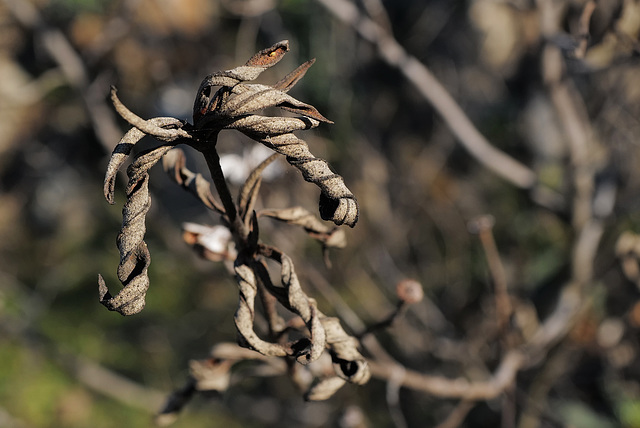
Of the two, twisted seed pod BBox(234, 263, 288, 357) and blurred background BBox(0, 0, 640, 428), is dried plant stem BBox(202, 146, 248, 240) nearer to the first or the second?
twisted seed pod BBox(234, 263, 288, 357)

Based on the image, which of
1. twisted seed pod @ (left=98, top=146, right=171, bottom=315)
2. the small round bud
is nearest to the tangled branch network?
twisted seed pod @ (left=98, top=146, right=171, bottom=315)

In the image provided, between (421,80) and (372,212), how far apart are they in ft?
2.45

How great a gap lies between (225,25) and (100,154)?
Answer: 92 centimetres

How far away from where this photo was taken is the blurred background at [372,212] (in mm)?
1543

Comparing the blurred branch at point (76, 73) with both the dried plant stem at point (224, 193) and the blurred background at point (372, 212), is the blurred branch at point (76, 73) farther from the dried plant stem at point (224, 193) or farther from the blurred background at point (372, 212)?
the dried plant stem at point (224, 193)

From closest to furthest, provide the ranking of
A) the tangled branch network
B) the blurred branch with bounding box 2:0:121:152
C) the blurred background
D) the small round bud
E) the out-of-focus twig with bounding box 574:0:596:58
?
the tangled branch network → the small round bud → the out-of-focus twig with bounding box 574:0:596:58 → the blurred background → the blurred branch with bounding box 2:0:121:152

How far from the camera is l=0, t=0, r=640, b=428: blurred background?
1543 millimetres

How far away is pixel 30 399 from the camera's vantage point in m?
2.33

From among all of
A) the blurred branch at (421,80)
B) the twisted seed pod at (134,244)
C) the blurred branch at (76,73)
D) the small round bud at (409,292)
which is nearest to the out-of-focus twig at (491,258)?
the small round bud at (409,292)

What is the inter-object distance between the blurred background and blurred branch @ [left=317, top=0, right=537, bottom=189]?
12mm

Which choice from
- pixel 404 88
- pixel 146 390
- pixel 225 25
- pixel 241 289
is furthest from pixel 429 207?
pixel 241 289

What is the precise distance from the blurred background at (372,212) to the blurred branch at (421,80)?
0.04 feet

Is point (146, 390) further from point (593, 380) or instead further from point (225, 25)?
point (225, 25)

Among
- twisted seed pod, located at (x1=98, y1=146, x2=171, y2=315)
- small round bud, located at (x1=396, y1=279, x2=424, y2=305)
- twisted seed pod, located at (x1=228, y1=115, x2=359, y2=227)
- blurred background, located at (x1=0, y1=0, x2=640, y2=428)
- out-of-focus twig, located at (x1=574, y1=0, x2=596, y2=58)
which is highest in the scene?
out-of-focus twig, located at (x1=574, y1=0, x2=596, y2=58)
